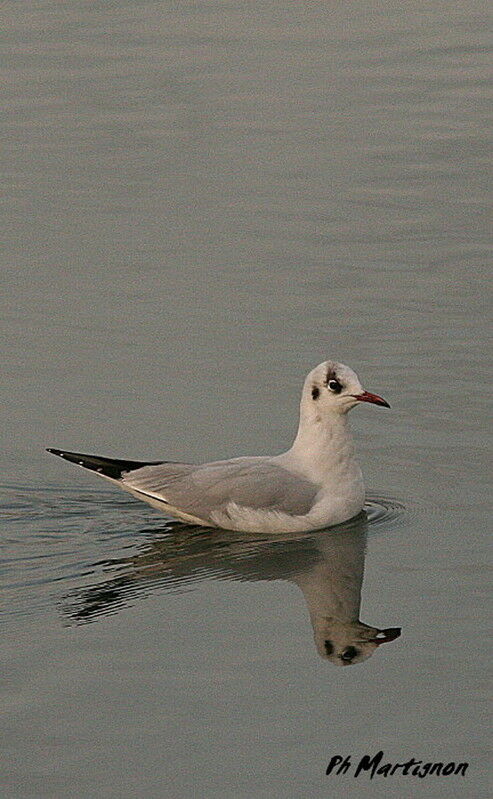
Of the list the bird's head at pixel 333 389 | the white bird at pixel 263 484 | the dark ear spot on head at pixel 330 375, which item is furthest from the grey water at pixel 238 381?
the dark ear spot on head at pixel 330 375

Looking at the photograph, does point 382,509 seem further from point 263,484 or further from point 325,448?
point 263,484

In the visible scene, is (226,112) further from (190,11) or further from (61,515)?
(61,515)

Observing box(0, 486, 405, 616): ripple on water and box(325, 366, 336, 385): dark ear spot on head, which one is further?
box(325, 366, 336, 385): dark ear spot on head

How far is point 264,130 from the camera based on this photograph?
18203 mm

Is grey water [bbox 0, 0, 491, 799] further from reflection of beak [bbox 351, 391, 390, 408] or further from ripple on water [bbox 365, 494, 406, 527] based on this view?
reflection of beak [bbox 351, 391, 390, 408]

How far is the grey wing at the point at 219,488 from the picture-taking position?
37.3 ft

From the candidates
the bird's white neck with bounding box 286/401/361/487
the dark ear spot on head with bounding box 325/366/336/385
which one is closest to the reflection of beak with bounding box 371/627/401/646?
the bird's white neck with bounding box 286/401/361/487

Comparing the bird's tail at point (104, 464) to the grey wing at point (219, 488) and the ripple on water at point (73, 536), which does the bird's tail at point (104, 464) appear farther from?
the ripple on water at point (73, 536)

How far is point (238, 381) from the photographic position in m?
12.9

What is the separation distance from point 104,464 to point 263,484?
0.97 metres

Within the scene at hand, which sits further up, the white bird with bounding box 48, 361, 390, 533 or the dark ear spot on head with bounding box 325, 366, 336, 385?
the dark ear spot on head with bounding box 325, 366, 336, 385

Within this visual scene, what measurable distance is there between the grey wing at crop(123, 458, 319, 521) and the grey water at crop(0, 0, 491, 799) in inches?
8.4

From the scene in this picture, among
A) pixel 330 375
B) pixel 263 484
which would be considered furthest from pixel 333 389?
pixel 263 484

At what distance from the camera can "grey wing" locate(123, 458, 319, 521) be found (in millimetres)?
11367
